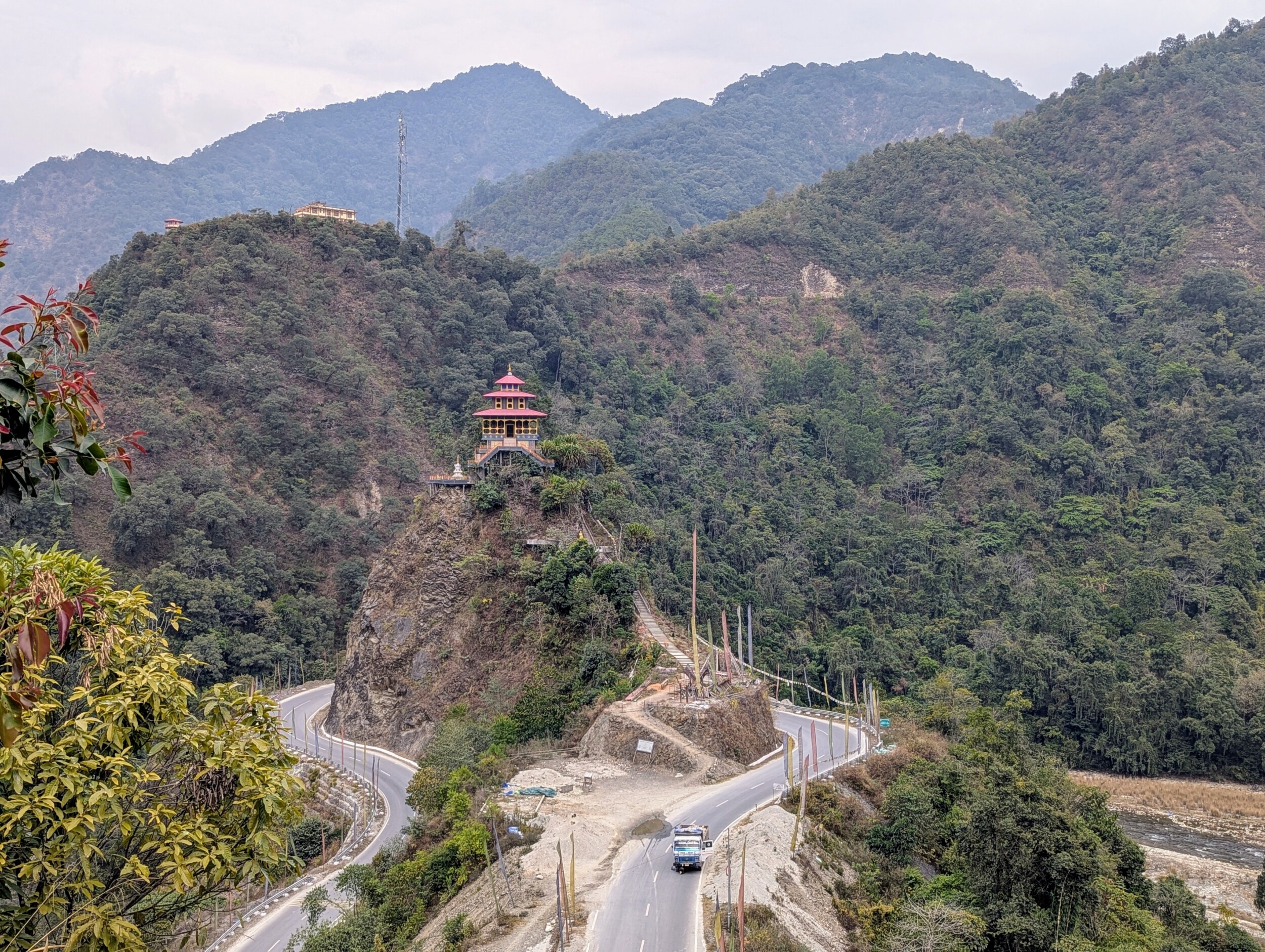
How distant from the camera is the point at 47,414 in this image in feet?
18.3

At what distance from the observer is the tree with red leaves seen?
559cm

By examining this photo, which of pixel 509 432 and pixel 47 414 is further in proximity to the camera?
pixel 509 432

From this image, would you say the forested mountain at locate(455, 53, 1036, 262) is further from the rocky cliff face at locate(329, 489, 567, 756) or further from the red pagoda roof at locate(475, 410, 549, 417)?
the rocky cliff face at locate(329, 489, 567, 756)

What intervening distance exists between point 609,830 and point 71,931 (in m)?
17.3

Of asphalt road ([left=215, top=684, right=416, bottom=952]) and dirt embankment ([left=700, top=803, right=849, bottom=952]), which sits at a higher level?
dirt embankment ([left=700, top=803, right=849, bottom=952])

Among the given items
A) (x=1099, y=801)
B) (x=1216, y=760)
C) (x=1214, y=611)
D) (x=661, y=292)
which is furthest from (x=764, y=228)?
(x=1099, y=801)

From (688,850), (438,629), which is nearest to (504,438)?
(438,629)

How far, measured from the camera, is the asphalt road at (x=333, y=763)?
960 inches

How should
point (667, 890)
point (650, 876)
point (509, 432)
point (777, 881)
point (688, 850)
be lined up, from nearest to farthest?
1. point (667, 890)
2. point (650, 876)
3. point (777, 881)
4. point (688, 850)
5. point (509, 432)

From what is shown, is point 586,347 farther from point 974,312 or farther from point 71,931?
point 71,931

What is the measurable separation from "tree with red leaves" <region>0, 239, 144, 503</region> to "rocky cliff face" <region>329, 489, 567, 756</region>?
106 ft

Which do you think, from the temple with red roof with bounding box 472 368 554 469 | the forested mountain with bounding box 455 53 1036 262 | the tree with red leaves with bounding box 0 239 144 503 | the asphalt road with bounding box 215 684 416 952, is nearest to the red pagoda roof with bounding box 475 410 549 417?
the temple with red roof with bounding box 472 368 554 469

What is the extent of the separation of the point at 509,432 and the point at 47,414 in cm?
3853

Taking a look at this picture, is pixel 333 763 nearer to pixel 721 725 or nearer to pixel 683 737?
pixel 683 737
